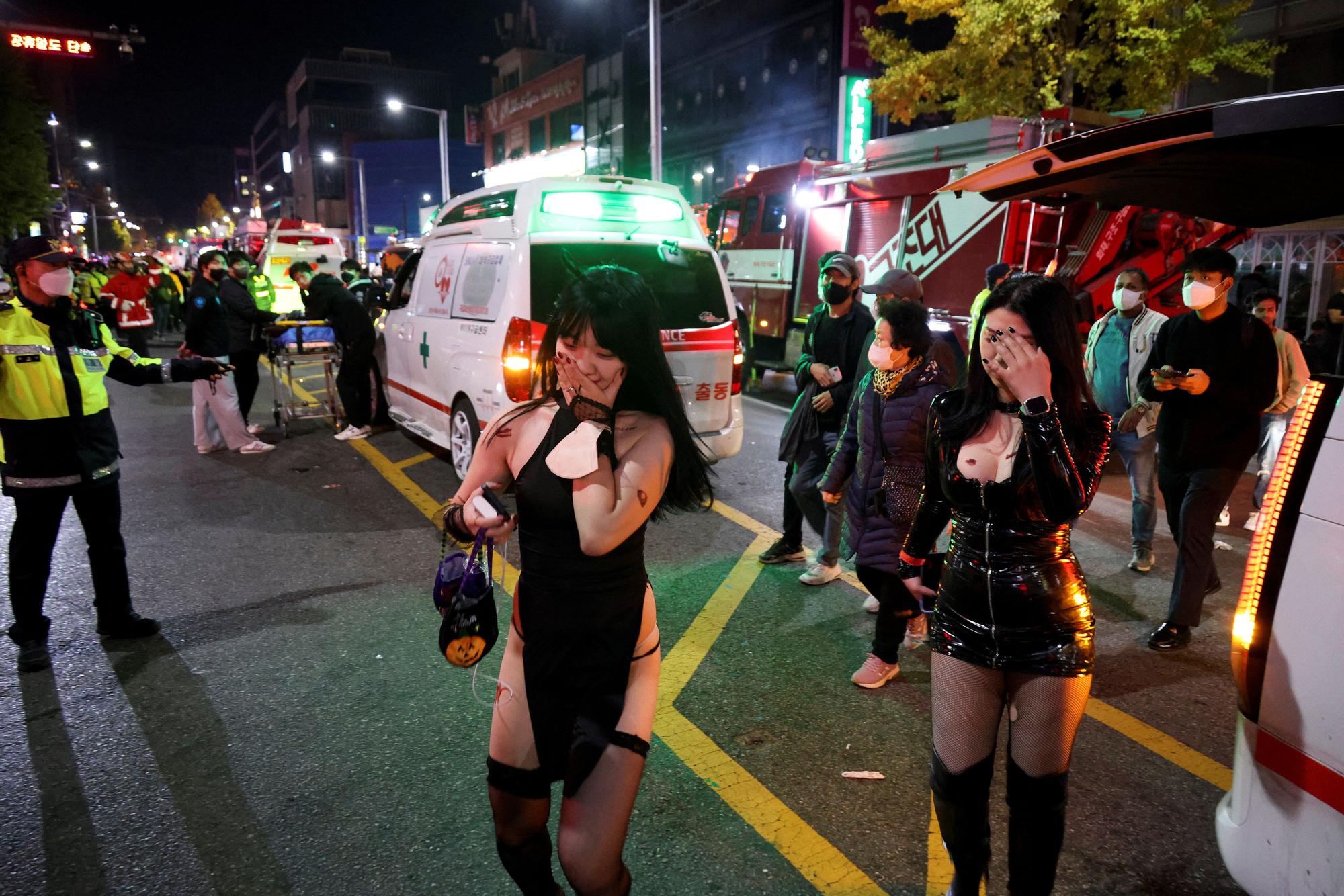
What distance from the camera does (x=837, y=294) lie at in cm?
519

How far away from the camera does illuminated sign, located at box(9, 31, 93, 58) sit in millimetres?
25656

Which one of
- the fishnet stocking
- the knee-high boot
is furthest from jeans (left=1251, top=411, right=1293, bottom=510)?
the knee-high boot

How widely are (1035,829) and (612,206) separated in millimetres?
5789

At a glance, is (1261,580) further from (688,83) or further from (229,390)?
(688,83)

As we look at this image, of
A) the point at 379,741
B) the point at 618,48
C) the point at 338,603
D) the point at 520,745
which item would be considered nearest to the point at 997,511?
the point at 520,745

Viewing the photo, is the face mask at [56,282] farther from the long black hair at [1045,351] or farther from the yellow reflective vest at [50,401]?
the long black hair at [1045,351]

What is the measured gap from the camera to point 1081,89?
15.6 metres

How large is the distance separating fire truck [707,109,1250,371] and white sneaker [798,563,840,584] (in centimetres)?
368

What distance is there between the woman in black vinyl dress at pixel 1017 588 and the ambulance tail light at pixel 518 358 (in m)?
4.18

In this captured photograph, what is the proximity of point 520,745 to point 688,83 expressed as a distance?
36.1m

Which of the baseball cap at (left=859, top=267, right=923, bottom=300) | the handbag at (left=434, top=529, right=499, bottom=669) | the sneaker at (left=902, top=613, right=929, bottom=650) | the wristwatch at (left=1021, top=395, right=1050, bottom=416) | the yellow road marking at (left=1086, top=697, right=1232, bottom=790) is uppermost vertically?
the baseball cap at (left=859, top=267, right=923, bottom=300)

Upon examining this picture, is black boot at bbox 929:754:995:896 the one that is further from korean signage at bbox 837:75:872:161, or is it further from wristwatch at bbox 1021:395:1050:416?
korean signage at bbox 837:75:872:161

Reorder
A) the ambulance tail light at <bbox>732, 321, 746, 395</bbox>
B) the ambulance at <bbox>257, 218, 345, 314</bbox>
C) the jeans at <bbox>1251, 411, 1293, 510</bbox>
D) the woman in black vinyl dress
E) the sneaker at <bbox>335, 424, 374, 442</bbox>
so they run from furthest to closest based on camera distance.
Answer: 1. the ambulance at <bbox>257, 218, 345, 314</bbox>
2. the sneaker at <bbox>335, 424, 374, 442</bbox>
3. the ambulance tail light at <bbox>732, 321, 746, 395</bbox>
4. the jeans at <bbox>1251, 411, 1293, 510</bbox>
5. the woman in black vinyl dress

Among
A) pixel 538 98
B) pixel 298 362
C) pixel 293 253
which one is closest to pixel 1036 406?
pixel 298 362
